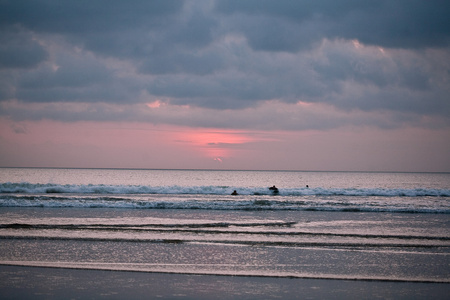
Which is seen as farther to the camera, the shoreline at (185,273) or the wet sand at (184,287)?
the shoreline at (185,273)

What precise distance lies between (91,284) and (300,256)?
604 cm

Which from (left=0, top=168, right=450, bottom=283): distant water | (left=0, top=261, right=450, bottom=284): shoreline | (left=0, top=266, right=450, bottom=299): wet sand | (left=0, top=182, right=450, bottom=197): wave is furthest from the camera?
(left=0, top=182, right=450, bottom=197): wave

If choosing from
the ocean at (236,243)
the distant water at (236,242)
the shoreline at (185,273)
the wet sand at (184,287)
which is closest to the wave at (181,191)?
the distant water at (236,242)

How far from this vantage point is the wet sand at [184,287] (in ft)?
26.1

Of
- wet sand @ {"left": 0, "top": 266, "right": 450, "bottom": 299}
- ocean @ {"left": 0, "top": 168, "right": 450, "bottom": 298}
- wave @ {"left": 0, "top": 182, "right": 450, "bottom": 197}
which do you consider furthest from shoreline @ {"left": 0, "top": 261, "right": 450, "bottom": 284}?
wave @ {"left": 0, "top": 182, "right": 450, "bottom": 197}

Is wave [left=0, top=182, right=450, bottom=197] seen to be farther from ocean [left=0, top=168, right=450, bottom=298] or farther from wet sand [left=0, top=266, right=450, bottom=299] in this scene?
wet sand [left=0, top=266, right=450, bottom=299]

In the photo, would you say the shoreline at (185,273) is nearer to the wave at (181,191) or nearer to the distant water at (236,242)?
the distant water at (236,242)

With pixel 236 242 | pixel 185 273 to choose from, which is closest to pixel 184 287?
pixel 185 273

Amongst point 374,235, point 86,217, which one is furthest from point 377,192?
point 86,217

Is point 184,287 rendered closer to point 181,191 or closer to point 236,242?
point 236,242

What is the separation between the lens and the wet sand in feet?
26.1

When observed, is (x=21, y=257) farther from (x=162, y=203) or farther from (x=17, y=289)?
(x=162, y=203)

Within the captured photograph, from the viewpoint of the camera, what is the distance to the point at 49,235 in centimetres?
1449

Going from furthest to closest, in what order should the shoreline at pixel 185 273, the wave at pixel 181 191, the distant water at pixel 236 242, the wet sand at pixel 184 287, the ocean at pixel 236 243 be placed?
the wave at pixel 181 191
the distant water at pixel 236 242
the ocean at pixel 236 243
the shoreline at pixel 185 273
the wet sand at pixel 184 287
